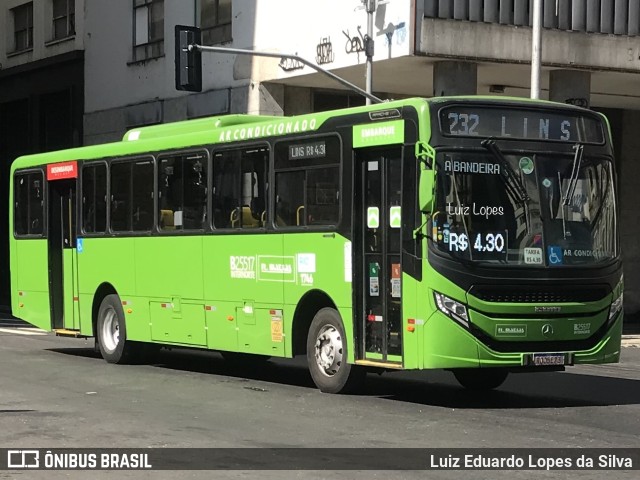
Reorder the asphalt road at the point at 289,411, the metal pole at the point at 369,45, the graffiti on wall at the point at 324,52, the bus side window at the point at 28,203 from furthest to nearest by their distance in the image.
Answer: the graffiti on wall at the point at 324,52, the metal pole at the point at 369,45, the bus side window at the point at 28,203, the asphalt road at the point at 289,411

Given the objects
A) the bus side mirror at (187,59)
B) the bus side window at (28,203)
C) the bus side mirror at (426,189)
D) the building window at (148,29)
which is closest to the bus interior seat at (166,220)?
the bus side window at (28,203)

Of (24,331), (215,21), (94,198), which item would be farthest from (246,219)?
(215,21)

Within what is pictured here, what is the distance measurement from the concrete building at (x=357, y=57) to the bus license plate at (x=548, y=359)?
1470cm

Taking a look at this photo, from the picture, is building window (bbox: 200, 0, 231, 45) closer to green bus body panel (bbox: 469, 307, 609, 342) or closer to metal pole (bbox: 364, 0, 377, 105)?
metal pole (bbox: 364, 0, 377, 105)

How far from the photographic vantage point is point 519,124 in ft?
46.4

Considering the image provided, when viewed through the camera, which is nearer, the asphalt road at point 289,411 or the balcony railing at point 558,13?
the asphalt road at point 289,411

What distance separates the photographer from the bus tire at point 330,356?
1488 centimetres

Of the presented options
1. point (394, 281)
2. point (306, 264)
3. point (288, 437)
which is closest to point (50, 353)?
point (306, 264)

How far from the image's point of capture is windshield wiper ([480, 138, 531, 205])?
13.8 meters

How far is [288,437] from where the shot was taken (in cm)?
1137

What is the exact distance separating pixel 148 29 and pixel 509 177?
24.8m

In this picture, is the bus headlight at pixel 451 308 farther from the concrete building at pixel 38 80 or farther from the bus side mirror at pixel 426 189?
the concrete building at pixel 38 80

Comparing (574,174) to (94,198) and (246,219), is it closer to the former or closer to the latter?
(246,219)

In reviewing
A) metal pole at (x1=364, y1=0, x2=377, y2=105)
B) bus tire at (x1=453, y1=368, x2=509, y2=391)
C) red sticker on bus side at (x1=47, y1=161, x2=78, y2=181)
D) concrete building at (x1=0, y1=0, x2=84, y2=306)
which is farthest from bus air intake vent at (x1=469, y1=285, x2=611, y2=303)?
concrete building at (x1=0, y1=0, x2=84, y2=306)
